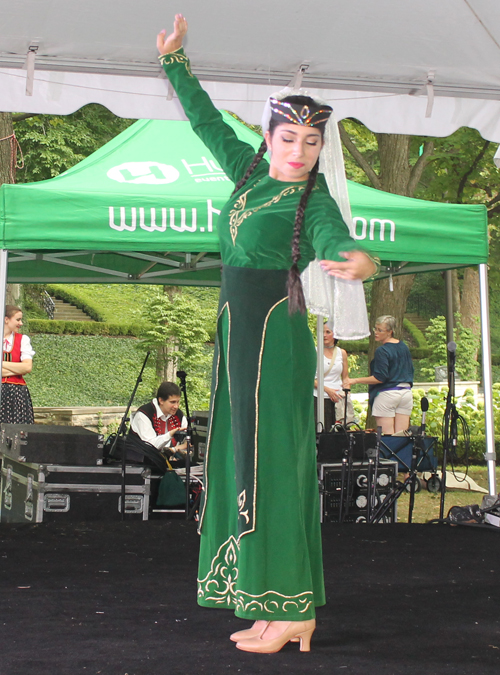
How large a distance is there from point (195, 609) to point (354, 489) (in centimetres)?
279

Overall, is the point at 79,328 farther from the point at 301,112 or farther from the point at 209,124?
the point at 301,112

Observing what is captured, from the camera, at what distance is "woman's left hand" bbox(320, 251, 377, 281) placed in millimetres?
2016

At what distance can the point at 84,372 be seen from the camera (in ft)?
59.3

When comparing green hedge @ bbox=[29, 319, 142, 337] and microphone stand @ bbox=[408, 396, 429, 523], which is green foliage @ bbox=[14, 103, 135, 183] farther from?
microphone stand @ bbox=[408, 396, 429, 523]

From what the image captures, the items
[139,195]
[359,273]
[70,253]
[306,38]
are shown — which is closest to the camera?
[359,273]

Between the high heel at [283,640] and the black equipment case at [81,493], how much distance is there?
2.72 meters

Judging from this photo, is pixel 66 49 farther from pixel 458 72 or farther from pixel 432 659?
pixel 432 659

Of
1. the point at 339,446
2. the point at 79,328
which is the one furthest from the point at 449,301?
the point at 79,328

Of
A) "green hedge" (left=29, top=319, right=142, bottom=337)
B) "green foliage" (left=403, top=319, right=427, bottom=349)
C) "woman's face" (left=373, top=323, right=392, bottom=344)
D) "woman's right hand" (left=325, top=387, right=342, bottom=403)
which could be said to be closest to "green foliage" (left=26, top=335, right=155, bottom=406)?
"green hedge" (left=29, top=319, right=142, bottom=337)

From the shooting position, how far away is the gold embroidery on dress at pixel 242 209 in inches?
93.0

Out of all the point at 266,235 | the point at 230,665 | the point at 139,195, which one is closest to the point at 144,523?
the point at 139,195

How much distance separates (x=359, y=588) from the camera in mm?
3100

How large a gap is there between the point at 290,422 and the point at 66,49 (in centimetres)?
262

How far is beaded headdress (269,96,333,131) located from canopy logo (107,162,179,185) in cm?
252
